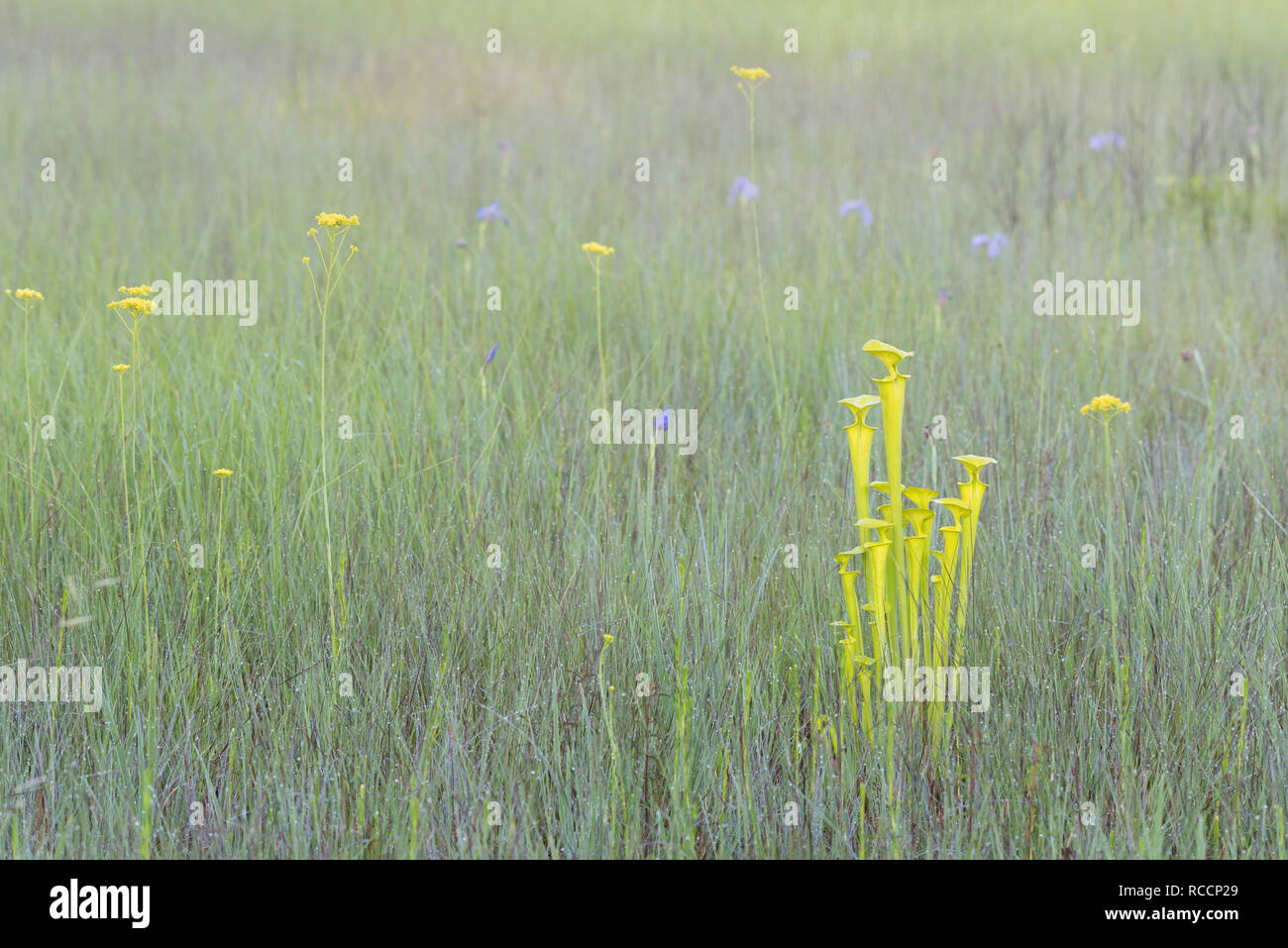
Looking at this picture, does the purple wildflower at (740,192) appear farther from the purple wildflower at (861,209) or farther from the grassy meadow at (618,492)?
the purple wildflower at (861,209)

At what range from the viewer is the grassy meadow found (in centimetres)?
200

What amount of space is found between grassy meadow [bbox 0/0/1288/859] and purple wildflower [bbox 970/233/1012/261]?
0.10 meters

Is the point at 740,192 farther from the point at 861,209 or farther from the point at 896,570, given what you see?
the point at 896,570

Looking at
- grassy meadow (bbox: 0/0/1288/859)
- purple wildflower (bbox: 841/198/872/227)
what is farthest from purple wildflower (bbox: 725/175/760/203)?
purple wildflower (bbox: 841/198/872/227)

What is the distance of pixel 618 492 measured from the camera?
3.00 m

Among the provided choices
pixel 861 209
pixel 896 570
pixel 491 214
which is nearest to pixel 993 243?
pixel 861 209

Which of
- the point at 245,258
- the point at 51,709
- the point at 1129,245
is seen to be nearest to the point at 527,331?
the point at 245,258

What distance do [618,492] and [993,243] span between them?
8.93ft

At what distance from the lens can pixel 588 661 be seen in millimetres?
2316

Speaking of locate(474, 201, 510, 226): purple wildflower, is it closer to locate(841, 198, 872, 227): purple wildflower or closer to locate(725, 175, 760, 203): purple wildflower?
locate(725, 175, 760, 203): purple wildflower

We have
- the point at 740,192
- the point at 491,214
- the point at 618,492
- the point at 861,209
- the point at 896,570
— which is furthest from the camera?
the point at 740,192

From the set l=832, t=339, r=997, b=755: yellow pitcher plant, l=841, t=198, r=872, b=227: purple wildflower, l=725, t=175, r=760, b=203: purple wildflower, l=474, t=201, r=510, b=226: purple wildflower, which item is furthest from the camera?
l=725, t=175, r=760, b=203: purple wildflower

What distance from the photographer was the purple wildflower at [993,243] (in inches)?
190

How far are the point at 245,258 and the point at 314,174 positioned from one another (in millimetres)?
1293
